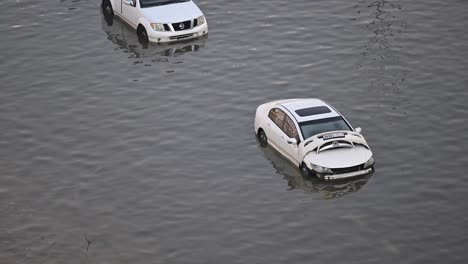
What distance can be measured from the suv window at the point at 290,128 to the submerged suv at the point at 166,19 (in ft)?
31.4

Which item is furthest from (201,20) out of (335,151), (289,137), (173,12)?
(335,151)

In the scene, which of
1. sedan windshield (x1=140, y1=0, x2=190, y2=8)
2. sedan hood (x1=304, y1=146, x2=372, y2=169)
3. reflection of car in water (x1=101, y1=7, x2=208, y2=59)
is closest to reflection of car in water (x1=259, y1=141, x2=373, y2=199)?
sedan hood (x1=304, y1=146, x2=372, y2=169)

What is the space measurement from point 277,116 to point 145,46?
9.86m

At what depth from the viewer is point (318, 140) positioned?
31.1m

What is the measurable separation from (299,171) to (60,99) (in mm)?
10301

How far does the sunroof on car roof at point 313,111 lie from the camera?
3225 cm

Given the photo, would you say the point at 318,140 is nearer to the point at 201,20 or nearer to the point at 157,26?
the point at 201,20

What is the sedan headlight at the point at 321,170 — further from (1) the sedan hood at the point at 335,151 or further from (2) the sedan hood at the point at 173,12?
(2) the sedan hood at the point at 173,12

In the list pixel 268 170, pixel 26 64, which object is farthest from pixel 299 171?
pixel 26 64

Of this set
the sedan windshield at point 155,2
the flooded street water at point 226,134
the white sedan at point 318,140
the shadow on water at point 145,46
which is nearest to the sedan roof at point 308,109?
the white sedan at point 318,140

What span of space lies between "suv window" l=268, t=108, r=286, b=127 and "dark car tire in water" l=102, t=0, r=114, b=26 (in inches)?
488

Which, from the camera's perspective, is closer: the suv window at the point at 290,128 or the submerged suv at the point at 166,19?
the suv window at the point at 290,128

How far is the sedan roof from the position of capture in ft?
105

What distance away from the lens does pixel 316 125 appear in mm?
31812
